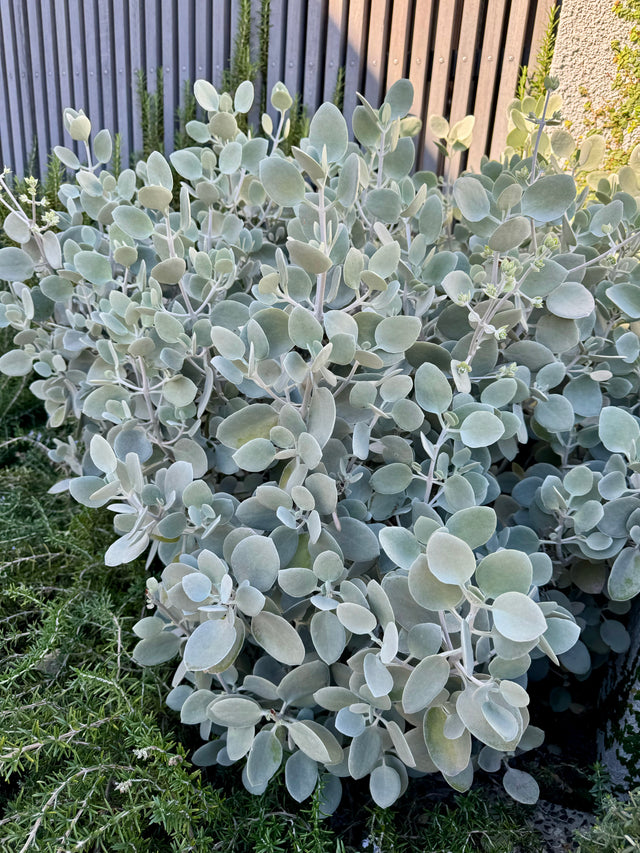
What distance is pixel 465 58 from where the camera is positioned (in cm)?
298

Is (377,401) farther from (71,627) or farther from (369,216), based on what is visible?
(71,627)

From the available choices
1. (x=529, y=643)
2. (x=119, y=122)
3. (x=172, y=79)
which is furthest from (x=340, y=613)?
(x=119, y=122)

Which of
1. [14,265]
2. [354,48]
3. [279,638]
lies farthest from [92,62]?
[279,638]

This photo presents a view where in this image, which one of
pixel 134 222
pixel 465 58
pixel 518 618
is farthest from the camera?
pixel 465 58

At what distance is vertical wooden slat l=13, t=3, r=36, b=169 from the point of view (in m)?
4.43

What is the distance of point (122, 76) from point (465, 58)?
6.88 ft

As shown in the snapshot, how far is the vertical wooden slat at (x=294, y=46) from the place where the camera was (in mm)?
3279

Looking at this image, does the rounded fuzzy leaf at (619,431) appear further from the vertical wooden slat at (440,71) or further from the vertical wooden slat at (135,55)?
the vertical wooden slat at (135,55)

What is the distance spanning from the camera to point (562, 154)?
106 centimetres

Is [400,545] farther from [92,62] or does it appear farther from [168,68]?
[92,62]

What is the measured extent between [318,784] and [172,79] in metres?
3.84

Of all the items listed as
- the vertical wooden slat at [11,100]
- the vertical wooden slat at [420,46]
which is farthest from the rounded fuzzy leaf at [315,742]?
the vertical wooden slat at [11,100]

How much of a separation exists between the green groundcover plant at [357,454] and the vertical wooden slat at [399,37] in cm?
238

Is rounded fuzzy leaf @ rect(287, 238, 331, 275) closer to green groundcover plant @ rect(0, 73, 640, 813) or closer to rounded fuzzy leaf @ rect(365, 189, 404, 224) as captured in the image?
green groundcover plant @ rect(0, 73, 640, 813)
